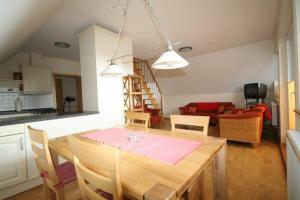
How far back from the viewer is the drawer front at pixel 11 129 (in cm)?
169

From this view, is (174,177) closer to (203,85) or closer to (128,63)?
(128,63)

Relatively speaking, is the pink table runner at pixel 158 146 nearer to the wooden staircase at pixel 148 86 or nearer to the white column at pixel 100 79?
the white column at pixel 100 79

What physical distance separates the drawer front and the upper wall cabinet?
7.42ft

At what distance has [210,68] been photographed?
4.87 meters

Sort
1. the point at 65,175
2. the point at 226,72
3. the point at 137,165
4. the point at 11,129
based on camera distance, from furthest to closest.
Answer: the point at 226,72, the point at 11,129, the point at 65,175, the point at 137,165

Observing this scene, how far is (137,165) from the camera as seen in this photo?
0.90m

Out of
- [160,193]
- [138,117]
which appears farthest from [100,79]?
[160,193]

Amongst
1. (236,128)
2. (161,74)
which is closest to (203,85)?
(161,74)

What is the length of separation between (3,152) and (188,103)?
17.4 feet

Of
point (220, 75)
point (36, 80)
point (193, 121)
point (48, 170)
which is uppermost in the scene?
point (220, 75)

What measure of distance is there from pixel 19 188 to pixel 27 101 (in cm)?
278

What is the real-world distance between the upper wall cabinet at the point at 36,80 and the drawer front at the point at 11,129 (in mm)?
2263

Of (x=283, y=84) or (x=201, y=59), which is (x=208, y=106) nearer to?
(x=201, y=59)

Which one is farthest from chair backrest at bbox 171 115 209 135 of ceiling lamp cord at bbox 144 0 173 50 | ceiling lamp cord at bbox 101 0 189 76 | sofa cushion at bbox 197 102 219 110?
sofa cushion at bbox 197 102 219 110
